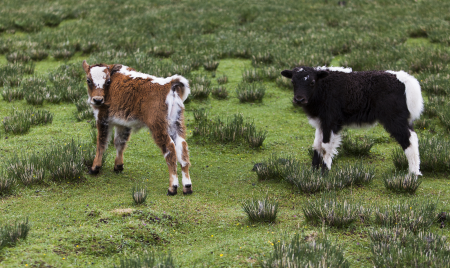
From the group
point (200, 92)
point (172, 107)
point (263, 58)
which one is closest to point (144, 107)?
point (172, 107)

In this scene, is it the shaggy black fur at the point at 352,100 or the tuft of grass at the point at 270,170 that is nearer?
the shaggy black fur at the point at 352,100

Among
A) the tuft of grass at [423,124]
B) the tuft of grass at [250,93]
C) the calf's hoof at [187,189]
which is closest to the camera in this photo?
the calf's hoof at [187,189]

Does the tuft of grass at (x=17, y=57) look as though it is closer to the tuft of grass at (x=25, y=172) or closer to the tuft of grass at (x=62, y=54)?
the tuft of grass at (x=62, y=54)

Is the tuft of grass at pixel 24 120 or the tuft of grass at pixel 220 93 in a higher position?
the tuft of grass at pixel 220 93

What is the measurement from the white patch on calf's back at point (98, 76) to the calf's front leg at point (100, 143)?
2.31 ft

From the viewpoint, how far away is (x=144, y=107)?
682cm

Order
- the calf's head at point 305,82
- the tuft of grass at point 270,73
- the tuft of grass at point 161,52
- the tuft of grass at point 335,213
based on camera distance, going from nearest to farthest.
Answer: the tuft of grass at point 335,213 → the calf's head at point 305,82 → the tuft of grass at point 270,73 → the tuft of grass at point 161,52

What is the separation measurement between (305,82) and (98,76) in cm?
372

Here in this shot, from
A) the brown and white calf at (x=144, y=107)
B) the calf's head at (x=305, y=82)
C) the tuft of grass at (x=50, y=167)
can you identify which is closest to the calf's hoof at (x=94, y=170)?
the brown and white calf at (x=144, y=107)

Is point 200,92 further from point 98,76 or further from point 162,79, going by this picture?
point 98,76

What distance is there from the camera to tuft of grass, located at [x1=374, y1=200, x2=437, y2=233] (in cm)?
513

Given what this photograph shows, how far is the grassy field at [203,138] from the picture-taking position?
16.6ft

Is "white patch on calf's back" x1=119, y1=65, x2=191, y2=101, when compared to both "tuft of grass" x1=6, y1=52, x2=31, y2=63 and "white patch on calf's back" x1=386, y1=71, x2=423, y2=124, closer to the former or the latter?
"white patch on calf's back" x1=386, y1=71, x2=423, y2=124

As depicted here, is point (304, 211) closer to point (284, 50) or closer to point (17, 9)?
point (284, 50)
